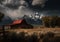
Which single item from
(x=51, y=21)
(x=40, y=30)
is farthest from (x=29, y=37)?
(x=51, y=21)

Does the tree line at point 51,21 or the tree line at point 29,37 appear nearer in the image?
the tree line at point 29,37

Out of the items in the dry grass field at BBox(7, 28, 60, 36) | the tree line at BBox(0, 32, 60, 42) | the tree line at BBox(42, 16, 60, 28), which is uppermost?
the tree line at BBox(42, 16, 60, 28)

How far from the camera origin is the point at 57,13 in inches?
627

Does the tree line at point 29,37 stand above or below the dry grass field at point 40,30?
below

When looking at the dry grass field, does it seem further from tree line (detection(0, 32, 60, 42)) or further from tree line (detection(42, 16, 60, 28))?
tree line (detection(42, 16, 60, 28))

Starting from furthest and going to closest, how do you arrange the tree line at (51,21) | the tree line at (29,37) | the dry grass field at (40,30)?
the tree line at (51,21) < the dry grass field at (40,30) < the tree line at (29,37)

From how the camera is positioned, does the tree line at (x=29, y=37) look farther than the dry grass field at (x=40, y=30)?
No

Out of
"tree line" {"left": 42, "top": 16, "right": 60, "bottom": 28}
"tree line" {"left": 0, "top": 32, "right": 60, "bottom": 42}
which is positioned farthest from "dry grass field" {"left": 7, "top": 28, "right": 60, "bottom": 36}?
"tree line" {"left": 42, "top": 16, "right": 60, "bottom": 28}

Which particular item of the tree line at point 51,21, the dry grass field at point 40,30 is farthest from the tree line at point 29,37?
the tree line at point 51,21

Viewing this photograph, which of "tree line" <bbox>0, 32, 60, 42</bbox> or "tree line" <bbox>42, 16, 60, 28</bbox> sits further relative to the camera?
"tree line" <bbox>42, 16, 60, 28</bbox>

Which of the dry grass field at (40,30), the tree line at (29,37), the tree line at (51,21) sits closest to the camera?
the tree line at (29,37)

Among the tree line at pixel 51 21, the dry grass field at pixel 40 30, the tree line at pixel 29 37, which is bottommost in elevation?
the tree line at pixel 29 37

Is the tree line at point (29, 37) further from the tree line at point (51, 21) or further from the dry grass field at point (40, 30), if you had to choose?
the tree line at point (51, 21)

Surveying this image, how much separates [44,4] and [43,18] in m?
1.38
